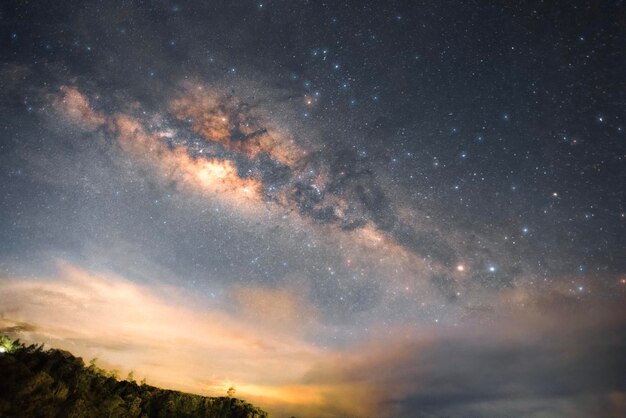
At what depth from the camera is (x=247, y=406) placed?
183ft

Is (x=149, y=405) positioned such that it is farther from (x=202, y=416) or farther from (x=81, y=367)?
(x=81, y=367)

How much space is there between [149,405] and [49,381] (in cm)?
1879

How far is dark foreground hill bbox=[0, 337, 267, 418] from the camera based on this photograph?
3247cm

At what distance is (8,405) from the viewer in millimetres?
31078

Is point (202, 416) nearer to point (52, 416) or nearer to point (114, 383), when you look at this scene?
point (114, 383)

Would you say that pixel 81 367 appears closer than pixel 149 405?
Yes

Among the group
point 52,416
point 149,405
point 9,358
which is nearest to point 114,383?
point 149,405

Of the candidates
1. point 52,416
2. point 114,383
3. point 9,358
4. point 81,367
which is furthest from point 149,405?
point 9,358

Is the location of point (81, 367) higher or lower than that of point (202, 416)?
higher

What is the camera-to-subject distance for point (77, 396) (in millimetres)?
39469

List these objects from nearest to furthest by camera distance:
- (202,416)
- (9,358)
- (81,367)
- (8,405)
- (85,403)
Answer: (8,405) → (9,358) → (85,403) → (81,367) → (202,416)

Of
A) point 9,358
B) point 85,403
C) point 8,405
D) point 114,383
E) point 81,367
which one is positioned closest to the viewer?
point 8,405

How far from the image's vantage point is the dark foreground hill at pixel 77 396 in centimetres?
3247

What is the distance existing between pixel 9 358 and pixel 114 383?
17.2 m
